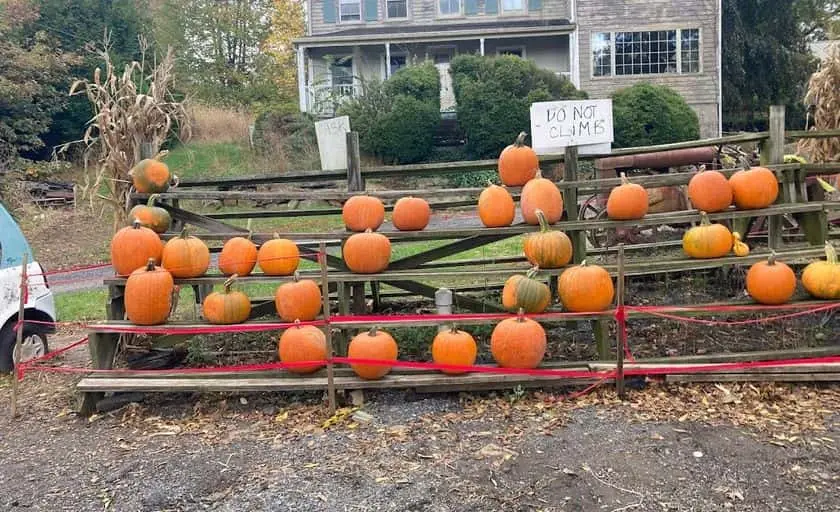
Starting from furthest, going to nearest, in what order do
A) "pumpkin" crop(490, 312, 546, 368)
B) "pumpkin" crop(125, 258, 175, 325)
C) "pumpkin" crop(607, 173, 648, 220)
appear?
1. "pumpkin" crop(607, 173, 648, 220)
2. "pumpkin" crop(125, 258, 175, 325)
3. "pumpkin" crop(490, 312, 546, 368)

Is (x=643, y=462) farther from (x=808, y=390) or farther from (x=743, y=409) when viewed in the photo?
(x=808, y=390)

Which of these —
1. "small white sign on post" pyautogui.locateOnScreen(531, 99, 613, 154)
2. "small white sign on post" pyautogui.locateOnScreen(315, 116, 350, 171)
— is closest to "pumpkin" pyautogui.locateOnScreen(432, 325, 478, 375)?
"small white sign on post" pyautogui.locateOnScreen(531, 99, 613, 154)

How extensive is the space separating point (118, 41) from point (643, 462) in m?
26.1

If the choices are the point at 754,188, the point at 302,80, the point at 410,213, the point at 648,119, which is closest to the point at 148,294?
the point at 410,213

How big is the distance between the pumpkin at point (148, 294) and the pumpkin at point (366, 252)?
1.32 metres

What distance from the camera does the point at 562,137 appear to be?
5484 mm

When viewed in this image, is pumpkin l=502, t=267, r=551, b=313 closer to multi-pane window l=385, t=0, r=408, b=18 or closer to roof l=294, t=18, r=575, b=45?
roof l=294, t=18, r=575, b=45

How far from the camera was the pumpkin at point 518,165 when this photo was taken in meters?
5.50

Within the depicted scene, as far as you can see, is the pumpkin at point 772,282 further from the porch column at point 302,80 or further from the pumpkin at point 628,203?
the porch column at point 302,80

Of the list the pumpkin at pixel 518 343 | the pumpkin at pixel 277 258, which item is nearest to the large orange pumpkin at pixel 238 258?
the pumpkin at pixel 277 258

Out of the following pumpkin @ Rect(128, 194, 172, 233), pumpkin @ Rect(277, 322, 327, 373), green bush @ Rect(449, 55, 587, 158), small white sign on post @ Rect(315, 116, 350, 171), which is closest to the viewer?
pumpkin @ Rect(277, 322, 327, 373)

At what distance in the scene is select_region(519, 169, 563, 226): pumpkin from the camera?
507cm

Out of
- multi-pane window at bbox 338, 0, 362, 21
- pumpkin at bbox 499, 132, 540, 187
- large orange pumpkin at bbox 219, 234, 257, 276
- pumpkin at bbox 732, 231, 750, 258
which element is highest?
multi-pane window at bbox 338, 0, 362, 21

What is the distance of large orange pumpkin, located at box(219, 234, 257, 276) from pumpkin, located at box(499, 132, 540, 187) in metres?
2.10
